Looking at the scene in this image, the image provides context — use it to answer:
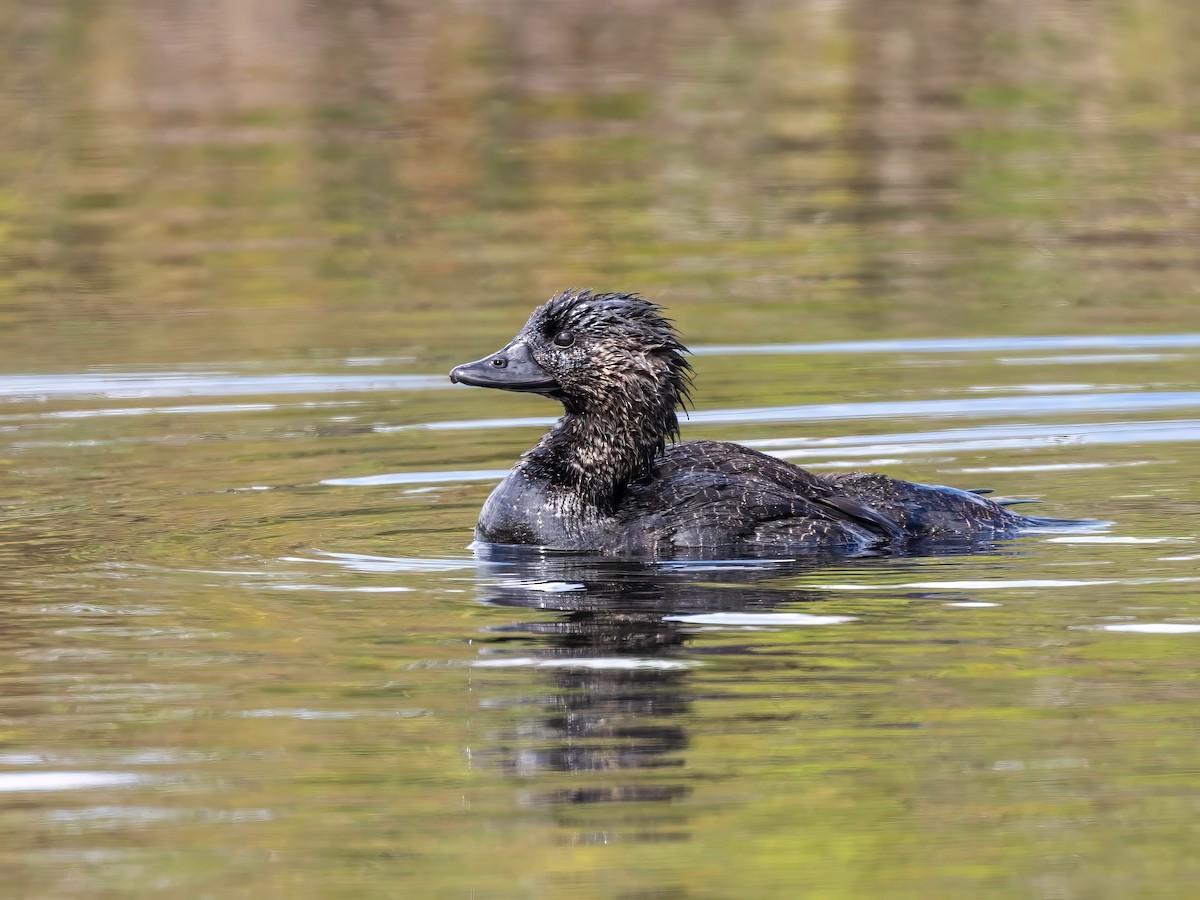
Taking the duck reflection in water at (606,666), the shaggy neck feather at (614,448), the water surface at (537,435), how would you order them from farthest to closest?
the shaggy neck feather at (614,448), the duck reflection in water at (606,666), the water surface at (537,435)

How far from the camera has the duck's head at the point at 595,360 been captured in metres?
10.1

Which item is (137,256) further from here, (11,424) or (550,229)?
(11,424)

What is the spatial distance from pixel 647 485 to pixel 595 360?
598mm

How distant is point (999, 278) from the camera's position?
17.0m

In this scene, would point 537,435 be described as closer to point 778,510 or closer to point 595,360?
point 595,360

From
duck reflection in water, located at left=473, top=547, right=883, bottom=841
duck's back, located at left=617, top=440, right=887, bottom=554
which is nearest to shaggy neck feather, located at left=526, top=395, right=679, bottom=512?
duck's back, located at left=617, top=440, right=887, bottom=554

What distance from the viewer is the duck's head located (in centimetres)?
1005

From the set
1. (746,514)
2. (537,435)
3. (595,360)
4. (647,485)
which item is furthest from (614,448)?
(537,435)

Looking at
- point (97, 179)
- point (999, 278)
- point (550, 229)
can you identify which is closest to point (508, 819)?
point (999, 278)

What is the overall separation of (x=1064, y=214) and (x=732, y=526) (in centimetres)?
1075

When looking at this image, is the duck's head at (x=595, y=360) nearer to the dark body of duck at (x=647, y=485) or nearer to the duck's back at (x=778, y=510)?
the dark body of duck at (x=647, y=485)

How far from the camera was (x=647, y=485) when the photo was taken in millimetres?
10023

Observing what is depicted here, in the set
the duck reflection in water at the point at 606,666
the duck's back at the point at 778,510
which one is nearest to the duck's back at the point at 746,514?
the duck's back at the point at 778,510

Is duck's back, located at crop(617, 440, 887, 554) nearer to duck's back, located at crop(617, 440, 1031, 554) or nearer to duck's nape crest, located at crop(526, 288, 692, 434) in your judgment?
duck's back, located at crop(617, 440, 1031, 554)
